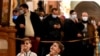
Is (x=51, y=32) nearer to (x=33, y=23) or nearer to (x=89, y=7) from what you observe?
(x=33, y=23)

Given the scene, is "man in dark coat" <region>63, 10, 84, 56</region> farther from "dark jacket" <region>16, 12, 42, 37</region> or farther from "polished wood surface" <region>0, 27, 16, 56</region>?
"polished wood surface" <region>0, 27, 16, 56</region>

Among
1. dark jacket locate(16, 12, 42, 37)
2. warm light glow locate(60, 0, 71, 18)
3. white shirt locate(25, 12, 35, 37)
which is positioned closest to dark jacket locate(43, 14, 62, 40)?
dark jacket locate(16, 12, 42, 37)

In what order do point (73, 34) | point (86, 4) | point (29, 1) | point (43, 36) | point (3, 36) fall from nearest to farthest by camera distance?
point (3, 36), point (43, 36), point (73, 34), point (29, 1), point (86, 4)

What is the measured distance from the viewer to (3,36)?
9.52 meters

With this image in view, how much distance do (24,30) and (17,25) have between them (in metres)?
0.23

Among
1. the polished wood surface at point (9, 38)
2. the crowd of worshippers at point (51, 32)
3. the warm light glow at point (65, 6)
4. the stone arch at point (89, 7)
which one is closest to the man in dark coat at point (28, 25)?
the crowd of worshippers at point (51, 32)

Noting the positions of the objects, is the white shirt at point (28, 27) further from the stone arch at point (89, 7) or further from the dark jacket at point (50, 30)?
the stone arch at point (89, 7)

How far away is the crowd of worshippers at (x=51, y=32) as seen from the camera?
10.1 metres

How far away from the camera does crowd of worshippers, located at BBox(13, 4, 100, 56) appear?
1012 centimetres

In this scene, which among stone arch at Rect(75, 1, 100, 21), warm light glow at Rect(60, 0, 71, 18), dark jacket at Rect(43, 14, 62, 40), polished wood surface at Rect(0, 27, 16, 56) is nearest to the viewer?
polished wood surface at Rect(0, 27, 16, 56)

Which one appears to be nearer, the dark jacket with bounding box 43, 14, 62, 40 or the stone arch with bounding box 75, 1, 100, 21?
the dark jacket with bounding box 43, 14, 62, 40

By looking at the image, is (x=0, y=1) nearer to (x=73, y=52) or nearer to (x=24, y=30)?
(x=24, y=30)

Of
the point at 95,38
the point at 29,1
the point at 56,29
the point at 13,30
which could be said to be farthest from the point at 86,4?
the point at 13,30

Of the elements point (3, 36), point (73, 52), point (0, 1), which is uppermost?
point (0, 1)
